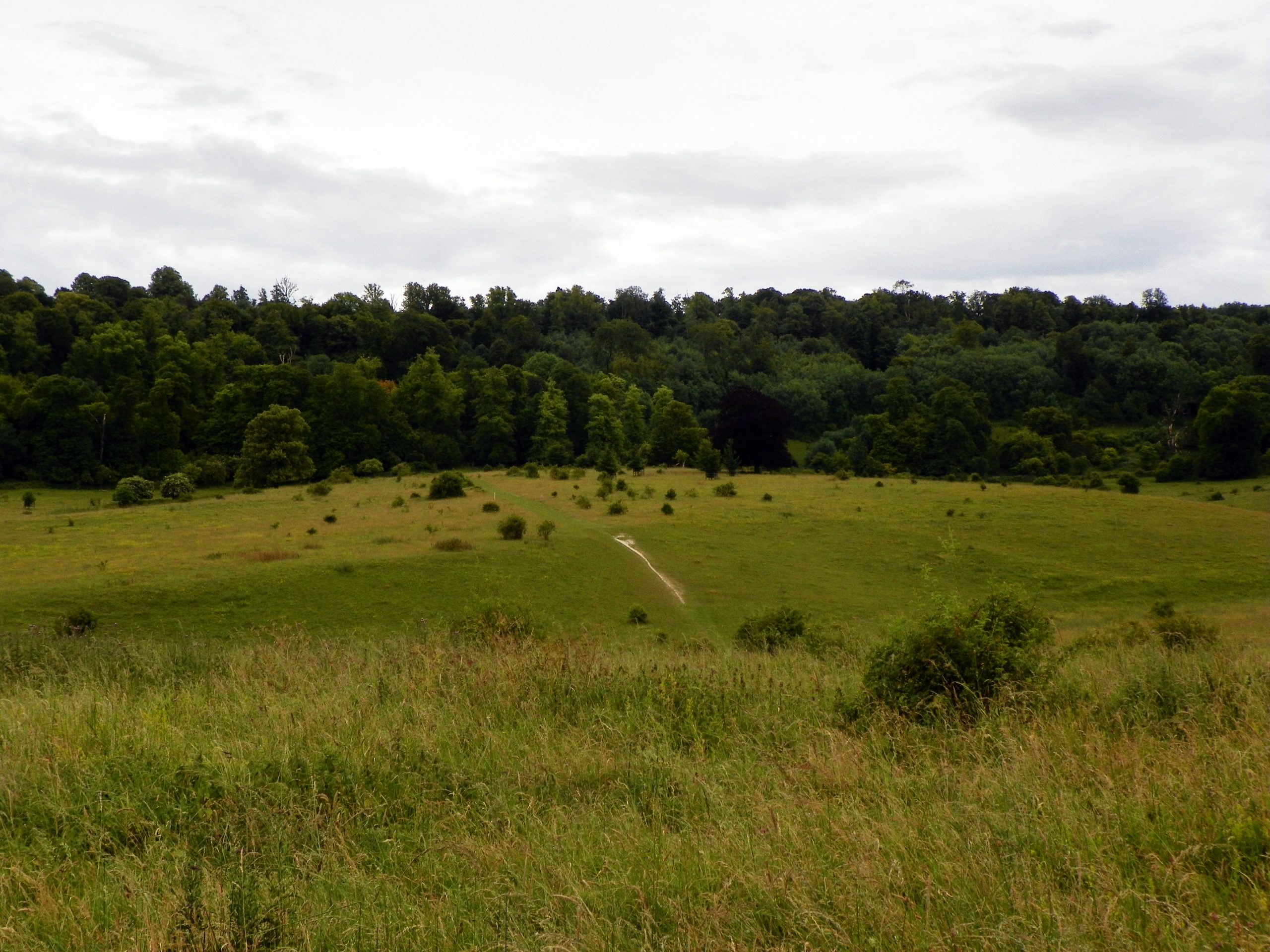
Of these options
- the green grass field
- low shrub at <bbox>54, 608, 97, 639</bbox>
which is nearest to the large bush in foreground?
the green grass field

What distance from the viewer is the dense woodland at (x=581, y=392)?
2879 inches

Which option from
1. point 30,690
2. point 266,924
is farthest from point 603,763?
point 30,690

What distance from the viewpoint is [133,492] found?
54531mm

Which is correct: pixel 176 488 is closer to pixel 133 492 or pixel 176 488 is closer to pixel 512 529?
pixel 133 492

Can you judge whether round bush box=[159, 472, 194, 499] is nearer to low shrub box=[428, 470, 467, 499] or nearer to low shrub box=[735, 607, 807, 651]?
low shrub box=[428, 470, 467, 499]

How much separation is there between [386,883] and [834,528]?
42130mm

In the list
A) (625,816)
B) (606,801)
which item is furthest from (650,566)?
(625,816)

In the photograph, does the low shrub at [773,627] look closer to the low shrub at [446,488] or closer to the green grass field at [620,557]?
the green grass field at [620,557]

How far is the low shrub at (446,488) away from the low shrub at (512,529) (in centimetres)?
1455

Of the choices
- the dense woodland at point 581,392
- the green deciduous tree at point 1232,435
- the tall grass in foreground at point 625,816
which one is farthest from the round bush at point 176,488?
the green deciduous tree at point 1232,435

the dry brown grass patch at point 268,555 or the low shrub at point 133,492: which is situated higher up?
the low shrub at point 133,492

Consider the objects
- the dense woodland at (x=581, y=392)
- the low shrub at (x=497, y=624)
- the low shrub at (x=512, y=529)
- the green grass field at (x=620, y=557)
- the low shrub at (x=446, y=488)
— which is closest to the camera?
the low shrub at (x=497, y=624)

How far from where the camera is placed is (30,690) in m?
6.82

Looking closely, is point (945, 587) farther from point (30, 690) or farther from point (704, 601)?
point (30, 690)
